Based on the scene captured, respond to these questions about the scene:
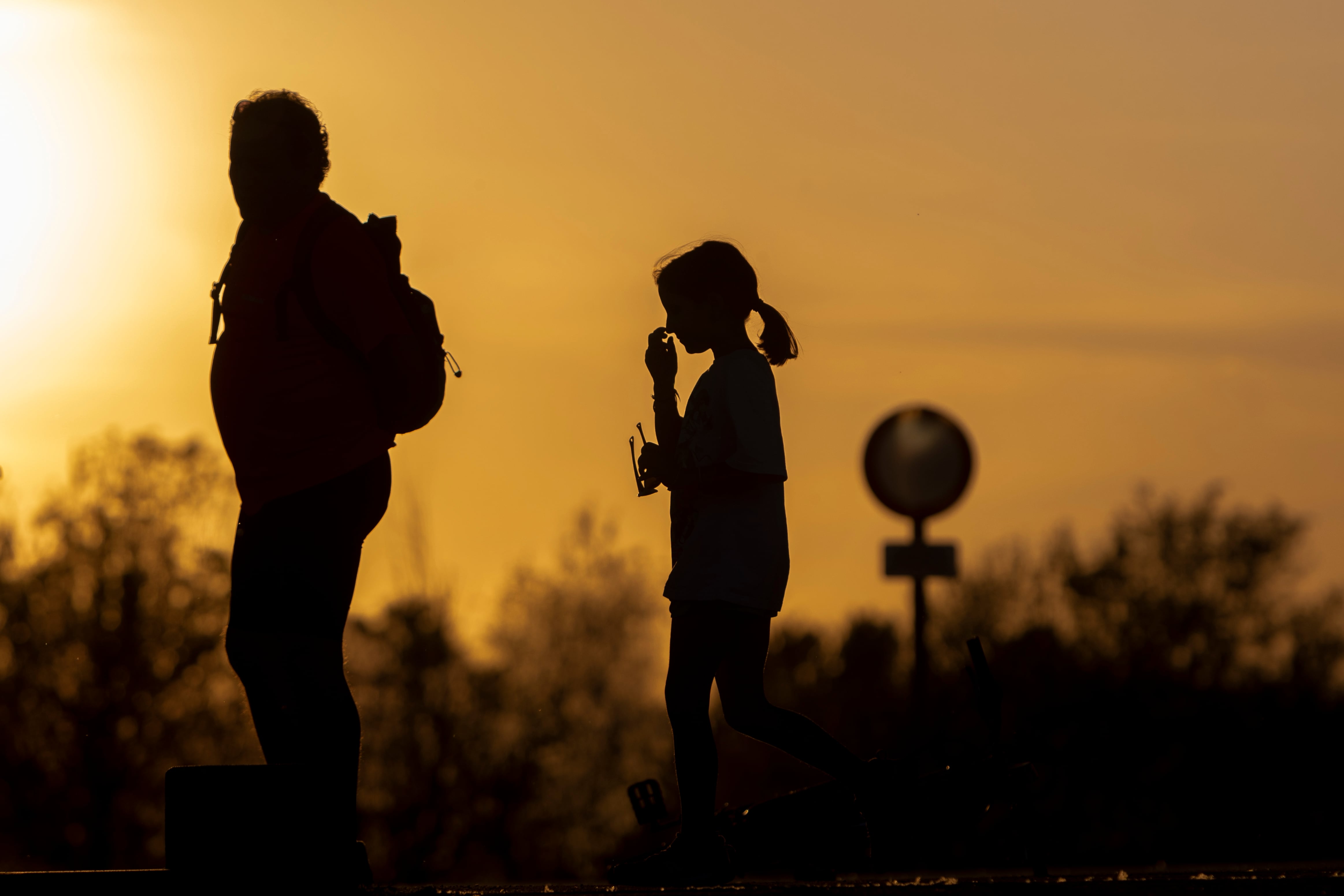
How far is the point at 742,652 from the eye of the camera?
575cm

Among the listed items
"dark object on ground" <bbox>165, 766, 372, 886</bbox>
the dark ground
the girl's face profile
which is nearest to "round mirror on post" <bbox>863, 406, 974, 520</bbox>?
the dark ground

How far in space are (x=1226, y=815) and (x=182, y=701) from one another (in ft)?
84.6

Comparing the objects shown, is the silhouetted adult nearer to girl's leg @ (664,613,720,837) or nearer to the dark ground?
the dark ground

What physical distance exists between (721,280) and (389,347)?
1.34 m

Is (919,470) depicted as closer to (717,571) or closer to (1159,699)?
(717,571)

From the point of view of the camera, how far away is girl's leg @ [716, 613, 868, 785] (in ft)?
18.8

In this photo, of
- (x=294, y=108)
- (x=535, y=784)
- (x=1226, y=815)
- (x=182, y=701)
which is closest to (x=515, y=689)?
(x=535, y=784)

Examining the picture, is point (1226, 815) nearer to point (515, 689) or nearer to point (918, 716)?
point (515, 689)

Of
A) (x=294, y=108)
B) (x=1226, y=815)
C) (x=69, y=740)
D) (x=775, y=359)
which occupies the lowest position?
(x=1226, y=815)

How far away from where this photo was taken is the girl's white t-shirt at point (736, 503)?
5629 mm

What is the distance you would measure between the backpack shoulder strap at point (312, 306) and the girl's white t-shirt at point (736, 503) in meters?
1.18

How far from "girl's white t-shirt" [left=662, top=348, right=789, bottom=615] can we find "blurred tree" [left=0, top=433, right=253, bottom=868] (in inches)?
1320

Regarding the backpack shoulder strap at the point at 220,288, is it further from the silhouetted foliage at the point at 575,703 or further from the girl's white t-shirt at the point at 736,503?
the silhouetted foliage at the point at 575,703

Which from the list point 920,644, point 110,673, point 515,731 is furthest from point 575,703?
point 920,644
